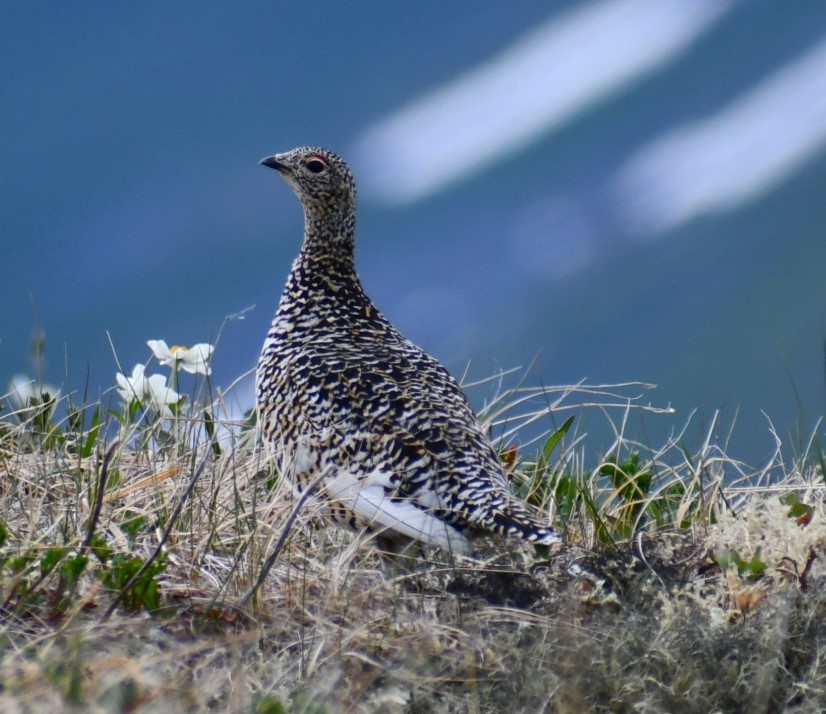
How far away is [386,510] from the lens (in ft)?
16.0

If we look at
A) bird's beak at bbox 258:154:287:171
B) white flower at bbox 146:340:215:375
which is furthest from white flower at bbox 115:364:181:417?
bird's beak at bbox 258:154:287:171

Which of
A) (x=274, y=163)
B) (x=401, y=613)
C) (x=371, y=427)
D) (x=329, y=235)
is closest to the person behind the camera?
(x=401, y=613)

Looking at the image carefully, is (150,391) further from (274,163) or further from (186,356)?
(274,163)

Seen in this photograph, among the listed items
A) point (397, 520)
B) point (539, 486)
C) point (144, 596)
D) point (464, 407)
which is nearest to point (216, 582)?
point (144, 596)

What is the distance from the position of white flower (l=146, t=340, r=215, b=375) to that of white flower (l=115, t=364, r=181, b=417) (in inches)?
4.2

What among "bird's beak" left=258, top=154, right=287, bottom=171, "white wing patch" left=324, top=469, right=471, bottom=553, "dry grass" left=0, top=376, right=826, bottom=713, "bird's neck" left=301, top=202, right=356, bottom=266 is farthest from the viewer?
"bird's beak" left=258, top=154, right=287, bottom=171

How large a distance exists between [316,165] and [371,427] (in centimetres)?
194

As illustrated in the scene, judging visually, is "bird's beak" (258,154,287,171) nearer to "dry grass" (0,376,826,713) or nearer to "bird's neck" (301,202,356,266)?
"bird's neck" (301,202,356,266)

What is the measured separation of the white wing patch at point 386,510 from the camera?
4.76 meters

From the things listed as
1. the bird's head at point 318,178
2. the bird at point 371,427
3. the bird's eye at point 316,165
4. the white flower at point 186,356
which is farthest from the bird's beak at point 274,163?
the white flower at point 186,356

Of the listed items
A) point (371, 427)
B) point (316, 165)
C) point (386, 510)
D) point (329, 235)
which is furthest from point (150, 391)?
point (386, 510)

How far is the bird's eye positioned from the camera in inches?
257

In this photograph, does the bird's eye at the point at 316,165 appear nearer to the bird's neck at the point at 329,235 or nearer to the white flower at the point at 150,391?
the bird's neck at the point at 329,235

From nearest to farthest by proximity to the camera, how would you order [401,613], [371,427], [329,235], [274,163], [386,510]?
[401,613], [386,510], [371,427], [329,235], [274,163]
